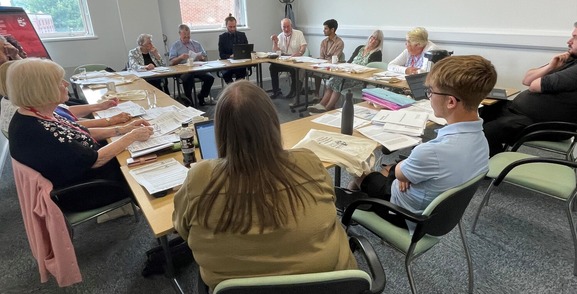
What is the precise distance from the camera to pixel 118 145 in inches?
65.8

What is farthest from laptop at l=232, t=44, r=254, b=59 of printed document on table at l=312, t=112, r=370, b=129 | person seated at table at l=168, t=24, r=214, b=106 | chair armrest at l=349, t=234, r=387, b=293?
chair armrest at l=349, t=234, r=387, b=293

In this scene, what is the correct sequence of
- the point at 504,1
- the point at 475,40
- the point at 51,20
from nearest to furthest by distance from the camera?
the point at 504,1
the point at 475,40
the point at 51,20

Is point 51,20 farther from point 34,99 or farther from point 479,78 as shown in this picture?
point 479,78

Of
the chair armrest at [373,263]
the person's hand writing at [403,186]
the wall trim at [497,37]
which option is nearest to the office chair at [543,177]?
the person's hand writing at [403,186]

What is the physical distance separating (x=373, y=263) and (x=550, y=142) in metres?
2.10

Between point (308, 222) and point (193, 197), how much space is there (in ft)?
0.99

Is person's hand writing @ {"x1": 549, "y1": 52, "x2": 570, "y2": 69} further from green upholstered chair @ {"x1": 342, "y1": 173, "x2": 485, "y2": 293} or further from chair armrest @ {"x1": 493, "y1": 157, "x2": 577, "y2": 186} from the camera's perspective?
green upholstered chair @ {"x1": 342, "y1": 173, "x2": 485, "y2": 293}

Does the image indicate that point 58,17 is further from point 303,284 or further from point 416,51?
point 303,284

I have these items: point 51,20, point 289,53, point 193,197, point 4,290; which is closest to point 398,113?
point 193,197

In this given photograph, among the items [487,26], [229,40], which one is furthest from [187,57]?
[487,26]

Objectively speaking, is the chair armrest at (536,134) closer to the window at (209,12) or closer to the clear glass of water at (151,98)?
the clear glass of water at (151,98)

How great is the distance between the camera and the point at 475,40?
12.7 ft

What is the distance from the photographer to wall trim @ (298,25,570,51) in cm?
321

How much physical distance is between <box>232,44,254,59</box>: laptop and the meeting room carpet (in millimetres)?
3254
